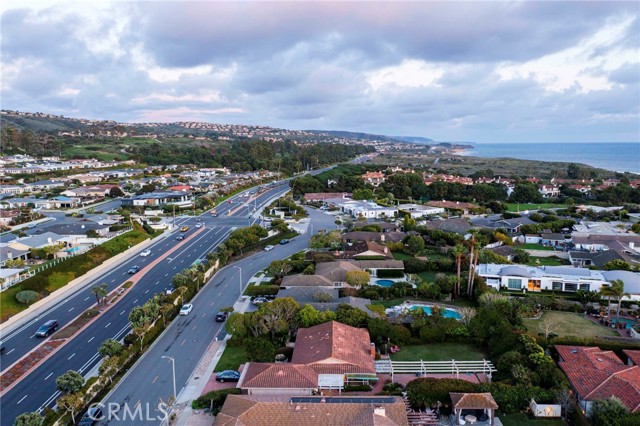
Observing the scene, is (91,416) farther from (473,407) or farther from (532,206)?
(532,206)

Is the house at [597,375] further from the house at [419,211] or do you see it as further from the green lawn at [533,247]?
the house at [419,211]

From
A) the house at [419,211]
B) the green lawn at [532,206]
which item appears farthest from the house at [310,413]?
the green lawn at [532,206]

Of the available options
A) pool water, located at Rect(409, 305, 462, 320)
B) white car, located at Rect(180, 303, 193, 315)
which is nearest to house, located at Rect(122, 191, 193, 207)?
white car, located at Rect(180, 303, 193, 315)

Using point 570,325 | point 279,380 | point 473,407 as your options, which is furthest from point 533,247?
point 279,380

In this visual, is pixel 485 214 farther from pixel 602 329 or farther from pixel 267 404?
pixel 267 404

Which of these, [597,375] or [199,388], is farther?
[199,388]

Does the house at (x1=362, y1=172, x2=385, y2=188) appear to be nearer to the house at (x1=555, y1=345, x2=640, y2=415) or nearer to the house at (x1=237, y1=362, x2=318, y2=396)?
the house at (x1=555, y1=345, x2=640, y2=415)
